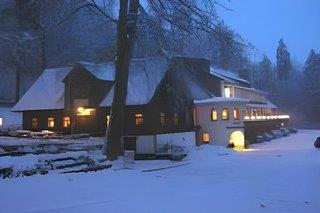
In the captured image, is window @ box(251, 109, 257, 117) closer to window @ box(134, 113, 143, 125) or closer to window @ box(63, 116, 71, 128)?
window @ box(134, 113, 143, 125)

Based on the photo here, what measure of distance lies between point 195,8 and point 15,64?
5090 cm

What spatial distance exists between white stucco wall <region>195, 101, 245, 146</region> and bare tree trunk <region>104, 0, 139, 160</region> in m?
25.1

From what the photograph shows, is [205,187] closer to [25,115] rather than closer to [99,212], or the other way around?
[99,212]

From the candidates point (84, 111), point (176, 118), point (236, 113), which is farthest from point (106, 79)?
point (236, 113)

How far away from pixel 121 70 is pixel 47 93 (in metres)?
28.0

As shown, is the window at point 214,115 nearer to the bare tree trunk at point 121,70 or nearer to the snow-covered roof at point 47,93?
the snow-covered roof at point 47,93

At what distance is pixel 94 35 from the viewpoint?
4972cm

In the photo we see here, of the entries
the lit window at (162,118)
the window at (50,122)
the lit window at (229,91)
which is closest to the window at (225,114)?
the lit window at (229,91)

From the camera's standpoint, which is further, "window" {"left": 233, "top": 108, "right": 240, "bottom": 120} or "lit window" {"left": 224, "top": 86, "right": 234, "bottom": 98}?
"lit window" {"left": 224, "top": 86, "right": 234, "bottom": 98}

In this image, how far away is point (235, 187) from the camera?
14.2m

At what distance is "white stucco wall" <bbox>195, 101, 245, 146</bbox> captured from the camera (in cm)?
5069

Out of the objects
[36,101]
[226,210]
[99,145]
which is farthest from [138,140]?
[226,210]

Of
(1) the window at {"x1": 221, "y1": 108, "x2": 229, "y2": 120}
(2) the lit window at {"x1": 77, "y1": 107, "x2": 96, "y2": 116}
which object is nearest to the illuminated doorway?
(1) the window at {"x1": 221, "y1": 108, "x2": 229, "y2": 120}

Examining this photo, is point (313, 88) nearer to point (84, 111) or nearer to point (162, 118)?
point (162, 118)
